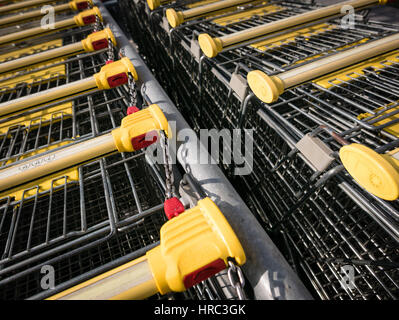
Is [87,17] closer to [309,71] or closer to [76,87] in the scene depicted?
[76,87]

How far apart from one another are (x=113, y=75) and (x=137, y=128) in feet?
1.71

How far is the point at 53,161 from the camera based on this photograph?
0.96m

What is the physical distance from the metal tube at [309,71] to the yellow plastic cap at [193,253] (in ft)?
2.46

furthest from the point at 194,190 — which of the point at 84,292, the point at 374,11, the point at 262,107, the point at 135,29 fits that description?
the point at 374,11

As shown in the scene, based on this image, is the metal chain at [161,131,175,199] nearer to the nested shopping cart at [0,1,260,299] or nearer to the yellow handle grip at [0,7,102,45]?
the nested shopping cart at [0,1,260,299]

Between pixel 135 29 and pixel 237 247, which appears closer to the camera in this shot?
pixel 237 247

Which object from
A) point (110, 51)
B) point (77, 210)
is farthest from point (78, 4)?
point (77, 210)

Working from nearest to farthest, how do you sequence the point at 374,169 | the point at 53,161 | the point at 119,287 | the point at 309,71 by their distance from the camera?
the point at 119,287 → the point at 374,169 → the point at 53,161 → the point at 309,71

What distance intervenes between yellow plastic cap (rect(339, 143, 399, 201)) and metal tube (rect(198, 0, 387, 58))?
1.09 metres

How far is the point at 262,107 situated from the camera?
143 cm

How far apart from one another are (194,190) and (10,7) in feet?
10.9

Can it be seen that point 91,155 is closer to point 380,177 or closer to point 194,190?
point 194,190

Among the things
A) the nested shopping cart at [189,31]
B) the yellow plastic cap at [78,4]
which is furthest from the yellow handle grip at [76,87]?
the yellow plastic cap at [78,4]

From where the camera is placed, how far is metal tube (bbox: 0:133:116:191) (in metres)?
0.93
